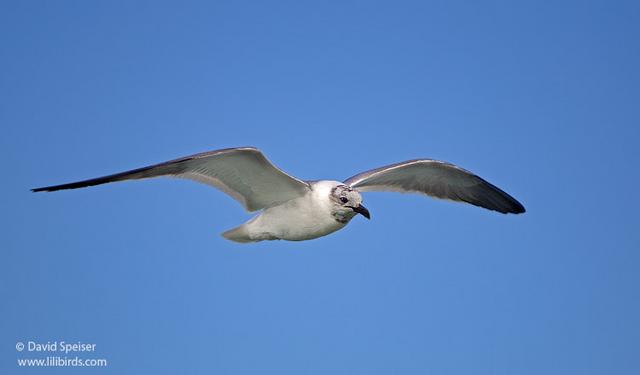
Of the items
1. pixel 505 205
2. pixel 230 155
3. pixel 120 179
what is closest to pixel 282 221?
pixel 230 155

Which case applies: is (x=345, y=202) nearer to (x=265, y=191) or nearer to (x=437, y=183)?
(x=265, y=191)

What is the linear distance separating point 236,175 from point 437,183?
3133 mm

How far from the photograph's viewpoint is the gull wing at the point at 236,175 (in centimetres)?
727

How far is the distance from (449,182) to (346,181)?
163cm

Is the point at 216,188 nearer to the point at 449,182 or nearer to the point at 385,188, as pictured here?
the point at 385,188

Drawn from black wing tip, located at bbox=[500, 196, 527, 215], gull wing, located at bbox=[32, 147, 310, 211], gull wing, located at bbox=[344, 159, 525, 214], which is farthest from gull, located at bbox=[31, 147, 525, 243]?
black wing tip, located at bbox=[500, 196, 527, 215]

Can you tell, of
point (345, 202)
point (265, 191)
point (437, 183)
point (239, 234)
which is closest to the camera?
point (345, 202)

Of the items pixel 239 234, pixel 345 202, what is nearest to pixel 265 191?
pixel 239 234

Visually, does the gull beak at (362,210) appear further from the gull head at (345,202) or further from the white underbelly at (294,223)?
the white underbelly at (294,223)

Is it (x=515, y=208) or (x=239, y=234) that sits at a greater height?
(x=515, y=208)

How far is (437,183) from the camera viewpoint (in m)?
9.82

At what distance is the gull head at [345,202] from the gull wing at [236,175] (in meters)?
0.36

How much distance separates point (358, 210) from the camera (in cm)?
765

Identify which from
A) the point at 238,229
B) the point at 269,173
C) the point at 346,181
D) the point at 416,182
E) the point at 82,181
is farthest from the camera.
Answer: the point at 416,182
